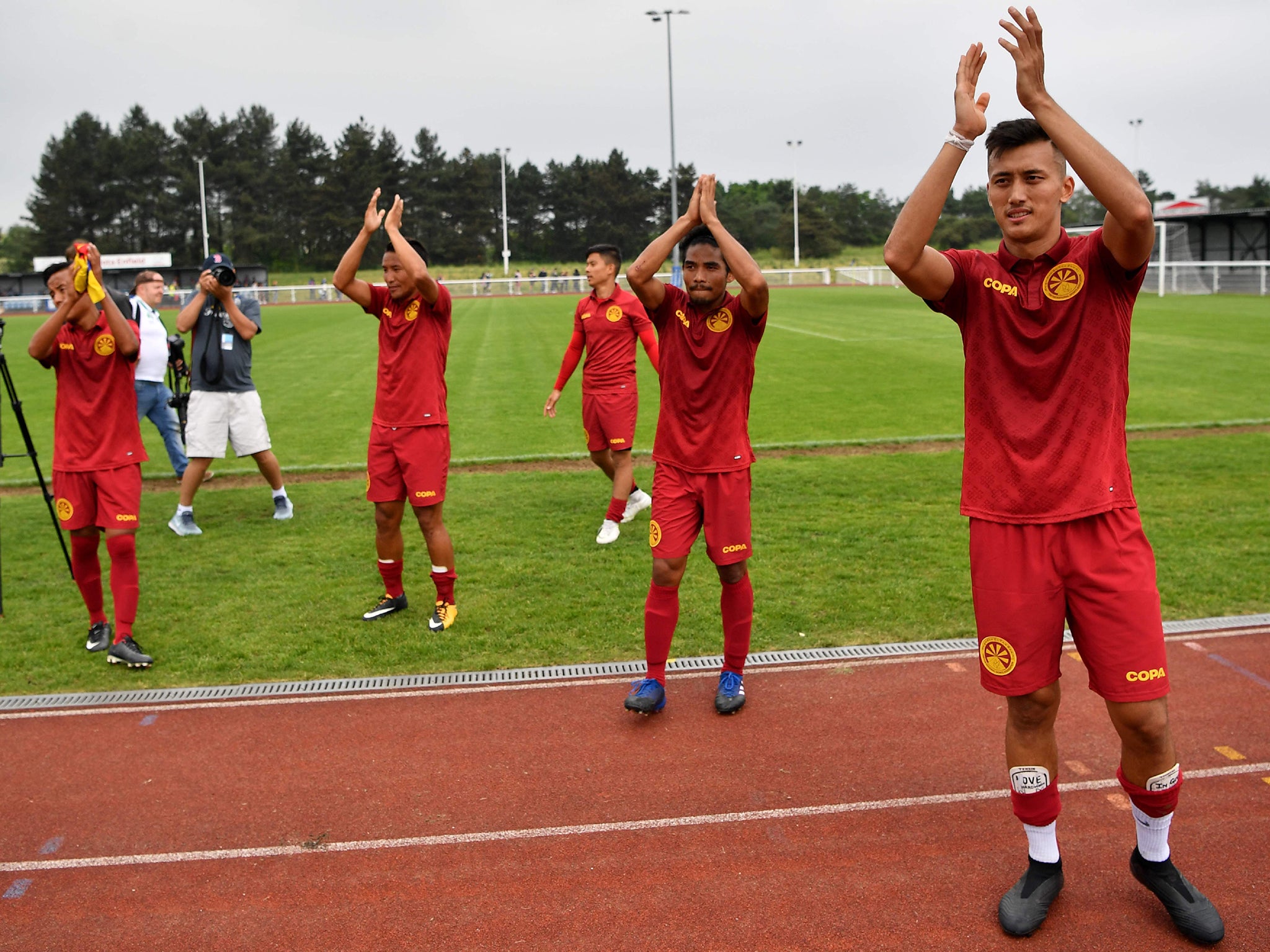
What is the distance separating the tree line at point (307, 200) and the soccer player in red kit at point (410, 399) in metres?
75.1

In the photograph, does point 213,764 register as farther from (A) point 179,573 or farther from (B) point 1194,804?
(B) point 1194,804

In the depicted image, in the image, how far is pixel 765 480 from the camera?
10.5 metres

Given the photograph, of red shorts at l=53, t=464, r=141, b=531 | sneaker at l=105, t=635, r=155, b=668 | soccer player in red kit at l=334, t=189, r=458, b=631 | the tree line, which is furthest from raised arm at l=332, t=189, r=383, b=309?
the tree line

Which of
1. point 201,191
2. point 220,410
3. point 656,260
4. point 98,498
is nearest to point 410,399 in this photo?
point 98,498

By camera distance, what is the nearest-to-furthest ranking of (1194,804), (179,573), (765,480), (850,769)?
(1194,804), (850,769), (179,573), (765,480)

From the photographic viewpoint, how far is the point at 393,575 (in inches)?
266

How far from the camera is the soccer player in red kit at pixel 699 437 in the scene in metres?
4.94

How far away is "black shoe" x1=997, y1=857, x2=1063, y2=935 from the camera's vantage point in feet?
10.9

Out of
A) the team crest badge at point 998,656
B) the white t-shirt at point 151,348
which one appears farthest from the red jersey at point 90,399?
the team crest badge at point 998,656

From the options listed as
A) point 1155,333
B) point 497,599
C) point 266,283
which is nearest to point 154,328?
point 497,599

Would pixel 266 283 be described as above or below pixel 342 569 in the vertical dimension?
above

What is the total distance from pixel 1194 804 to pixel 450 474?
27.7 ft

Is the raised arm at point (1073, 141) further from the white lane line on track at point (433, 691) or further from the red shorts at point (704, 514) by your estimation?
Answer: the white lane line on track at point (433, 691)

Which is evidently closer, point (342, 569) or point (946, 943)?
point (946, 943)
